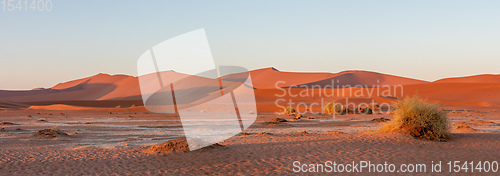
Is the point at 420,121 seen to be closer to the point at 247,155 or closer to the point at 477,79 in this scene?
the point at 247,155

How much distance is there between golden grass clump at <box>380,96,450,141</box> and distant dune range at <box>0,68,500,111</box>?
32.4 metres

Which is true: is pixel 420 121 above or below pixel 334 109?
above

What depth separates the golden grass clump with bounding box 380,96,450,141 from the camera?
16062 mm

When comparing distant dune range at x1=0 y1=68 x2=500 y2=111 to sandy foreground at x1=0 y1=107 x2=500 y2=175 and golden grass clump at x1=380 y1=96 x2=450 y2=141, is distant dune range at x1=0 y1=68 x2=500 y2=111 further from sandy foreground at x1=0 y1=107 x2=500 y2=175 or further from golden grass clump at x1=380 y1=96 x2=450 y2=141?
sandy foreground at x1=0 y1=107 x2=500 y2=175

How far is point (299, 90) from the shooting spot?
8831 cm

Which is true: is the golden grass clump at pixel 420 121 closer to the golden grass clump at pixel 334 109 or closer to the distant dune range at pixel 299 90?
the golden grass clump at pixel 334 109


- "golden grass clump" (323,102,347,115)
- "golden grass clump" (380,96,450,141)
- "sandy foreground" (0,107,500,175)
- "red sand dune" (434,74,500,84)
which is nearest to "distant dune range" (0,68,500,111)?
"red sand dune" (434,74,500,84)

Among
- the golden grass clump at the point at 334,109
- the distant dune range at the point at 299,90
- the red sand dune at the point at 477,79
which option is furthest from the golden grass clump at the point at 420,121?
the red sand dune at the point at 477,79

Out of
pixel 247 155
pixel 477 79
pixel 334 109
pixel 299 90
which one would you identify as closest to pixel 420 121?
pixel 247 155

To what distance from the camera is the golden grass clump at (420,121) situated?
52.7 ft

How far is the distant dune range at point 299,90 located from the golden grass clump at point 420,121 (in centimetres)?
3239

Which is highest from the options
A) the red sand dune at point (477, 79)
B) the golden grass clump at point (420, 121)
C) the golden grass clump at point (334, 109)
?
the red sand dune at point (477, 79)

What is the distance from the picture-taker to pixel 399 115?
17.2 meters

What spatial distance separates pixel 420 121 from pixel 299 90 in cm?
7196
